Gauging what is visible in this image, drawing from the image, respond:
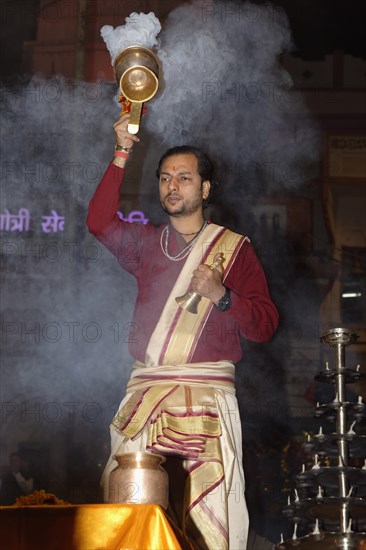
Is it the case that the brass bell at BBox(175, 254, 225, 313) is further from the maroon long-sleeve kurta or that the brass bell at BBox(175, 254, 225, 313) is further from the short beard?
the short beard

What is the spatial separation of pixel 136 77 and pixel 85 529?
7.40 feet

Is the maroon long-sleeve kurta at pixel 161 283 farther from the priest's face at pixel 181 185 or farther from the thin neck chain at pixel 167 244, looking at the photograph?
the priest's face at pixel 181 185

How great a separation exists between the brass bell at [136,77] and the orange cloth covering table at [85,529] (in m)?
2.02

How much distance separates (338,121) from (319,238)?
2.16 metres

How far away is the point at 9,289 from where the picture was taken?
858 centimetres

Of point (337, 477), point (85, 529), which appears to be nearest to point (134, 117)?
point (337, 477)

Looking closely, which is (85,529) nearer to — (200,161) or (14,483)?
(200,161)

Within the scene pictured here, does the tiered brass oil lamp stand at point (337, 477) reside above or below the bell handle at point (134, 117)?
below

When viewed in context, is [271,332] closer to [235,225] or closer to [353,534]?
[353,534]

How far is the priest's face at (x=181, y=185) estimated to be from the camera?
181 inches

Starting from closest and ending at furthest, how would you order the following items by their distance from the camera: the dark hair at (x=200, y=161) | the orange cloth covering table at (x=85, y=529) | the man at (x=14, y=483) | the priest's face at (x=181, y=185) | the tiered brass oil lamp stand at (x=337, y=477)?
the orange cloth covering table at (x=85, y=529), the tiered brass oil lamp stand at (x=337, y=477), the priest's face at (x=181, y=185), the dark hair at (x=200, y=161), the man at (x=14, y=483)

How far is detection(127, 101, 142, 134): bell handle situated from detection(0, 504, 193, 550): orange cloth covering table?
1.99 metres

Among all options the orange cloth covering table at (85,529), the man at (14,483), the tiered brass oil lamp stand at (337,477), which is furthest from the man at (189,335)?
the man at (14,483)

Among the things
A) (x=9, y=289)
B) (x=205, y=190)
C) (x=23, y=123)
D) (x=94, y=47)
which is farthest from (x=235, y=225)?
(x=205, y=190)
